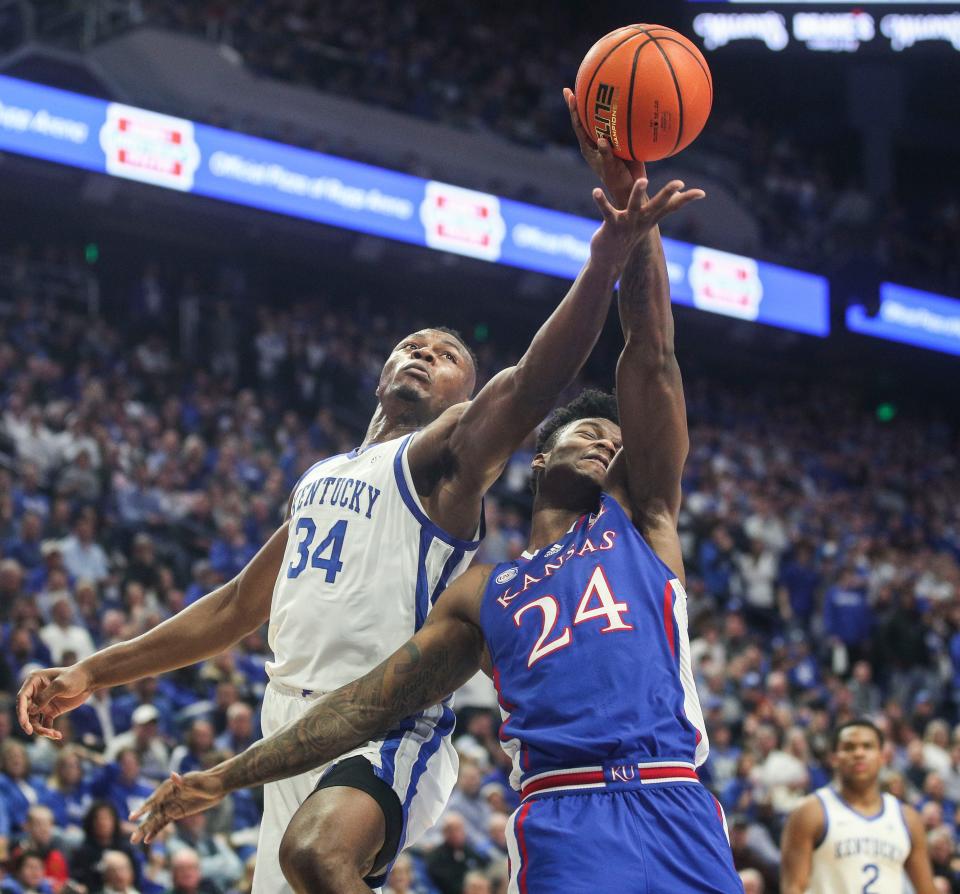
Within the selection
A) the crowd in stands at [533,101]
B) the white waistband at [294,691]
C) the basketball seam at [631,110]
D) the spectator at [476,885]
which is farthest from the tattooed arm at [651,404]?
the crowd in stands at [533,101]

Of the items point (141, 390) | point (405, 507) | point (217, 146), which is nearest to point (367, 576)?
point (405, 507)

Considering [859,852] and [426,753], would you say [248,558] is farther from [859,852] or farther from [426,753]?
[426,753]

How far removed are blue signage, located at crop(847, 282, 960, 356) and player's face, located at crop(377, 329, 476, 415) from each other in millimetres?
17367

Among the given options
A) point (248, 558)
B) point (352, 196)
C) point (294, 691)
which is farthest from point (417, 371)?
point (352, 196)

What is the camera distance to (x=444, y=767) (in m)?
3.81

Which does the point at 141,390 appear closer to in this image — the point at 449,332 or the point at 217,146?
the point at 217,146

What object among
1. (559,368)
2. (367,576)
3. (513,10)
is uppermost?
(513,10)

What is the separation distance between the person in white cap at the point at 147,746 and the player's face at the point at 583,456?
5.75 m

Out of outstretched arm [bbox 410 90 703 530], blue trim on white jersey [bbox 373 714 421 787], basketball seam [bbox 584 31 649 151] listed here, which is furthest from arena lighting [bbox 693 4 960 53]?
blue trim on white jersey [bbox 373 714 421 787]

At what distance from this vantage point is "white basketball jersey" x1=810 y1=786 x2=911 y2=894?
20.9 ft

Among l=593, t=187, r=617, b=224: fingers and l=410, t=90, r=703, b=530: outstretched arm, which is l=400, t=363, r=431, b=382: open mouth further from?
l=593, t=187, r=617, b=224: fingers

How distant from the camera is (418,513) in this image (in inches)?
154

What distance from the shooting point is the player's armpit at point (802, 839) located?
20.8 feet

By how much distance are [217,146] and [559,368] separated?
516 inches
